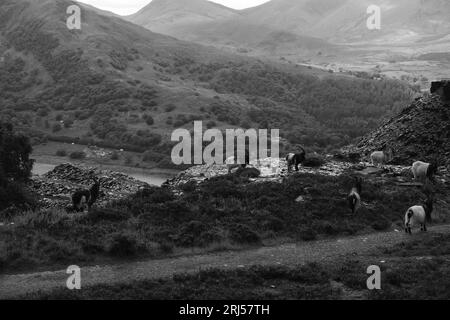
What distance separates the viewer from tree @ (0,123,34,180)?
41.5 meters

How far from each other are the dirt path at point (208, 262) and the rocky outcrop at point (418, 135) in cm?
1609

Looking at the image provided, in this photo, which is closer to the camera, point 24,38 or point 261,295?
point 261,295

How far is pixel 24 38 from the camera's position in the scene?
170 meters

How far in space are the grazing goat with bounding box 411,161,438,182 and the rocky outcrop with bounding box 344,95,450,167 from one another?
6.54 meters

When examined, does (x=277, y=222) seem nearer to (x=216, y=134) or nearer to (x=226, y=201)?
(x=226, y=201)

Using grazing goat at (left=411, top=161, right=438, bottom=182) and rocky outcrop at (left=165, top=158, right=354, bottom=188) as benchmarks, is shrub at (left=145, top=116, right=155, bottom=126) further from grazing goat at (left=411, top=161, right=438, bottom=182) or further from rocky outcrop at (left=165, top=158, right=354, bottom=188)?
grazing goat at (left=411, top=161, right=438, bottom=182)

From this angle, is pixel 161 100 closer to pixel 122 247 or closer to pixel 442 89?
pixel 442 89

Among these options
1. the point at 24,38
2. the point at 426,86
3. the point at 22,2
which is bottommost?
the point at 426,86

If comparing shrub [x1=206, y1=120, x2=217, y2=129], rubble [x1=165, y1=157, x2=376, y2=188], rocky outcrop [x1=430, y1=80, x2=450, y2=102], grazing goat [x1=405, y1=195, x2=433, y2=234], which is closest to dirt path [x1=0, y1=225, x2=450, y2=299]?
grazing goat [x1=405, y1=195, x2=433, y2=234]

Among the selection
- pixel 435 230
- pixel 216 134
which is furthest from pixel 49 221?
pixel 216 134

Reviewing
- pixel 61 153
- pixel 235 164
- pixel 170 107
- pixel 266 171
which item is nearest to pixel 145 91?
pixel 170 107

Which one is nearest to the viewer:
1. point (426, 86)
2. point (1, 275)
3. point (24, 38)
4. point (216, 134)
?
point (1, 275)

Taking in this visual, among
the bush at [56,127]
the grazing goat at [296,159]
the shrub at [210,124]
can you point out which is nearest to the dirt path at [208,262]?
the grazing goat at [296,159]
